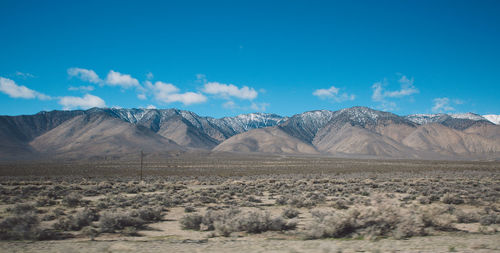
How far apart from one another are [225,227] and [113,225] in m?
4.26

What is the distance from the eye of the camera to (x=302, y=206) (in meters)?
17.7

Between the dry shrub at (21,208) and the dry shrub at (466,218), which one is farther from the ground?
the dry shrub at (466,218)

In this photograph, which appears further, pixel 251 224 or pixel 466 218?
pixel 466 218

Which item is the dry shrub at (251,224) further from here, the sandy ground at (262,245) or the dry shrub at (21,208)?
the dry shrub at (21,208)

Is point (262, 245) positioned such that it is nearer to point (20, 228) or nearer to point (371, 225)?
point (371, 225)

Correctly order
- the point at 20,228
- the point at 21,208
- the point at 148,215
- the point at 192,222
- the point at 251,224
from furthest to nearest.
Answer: the point at 21,208 < the point at 148,215 < the point at 192,222 < the point at 251,224 < the point at 20,228

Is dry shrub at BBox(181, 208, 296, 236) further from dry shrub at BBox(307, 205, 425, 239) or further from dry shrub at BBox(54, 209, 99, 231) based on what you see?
dry shrub at BBox(54, 209, 99, 231)

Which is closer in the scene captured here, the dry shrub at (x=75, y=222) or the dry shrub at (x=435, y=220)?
the dry shrub at (x=435, y=220)

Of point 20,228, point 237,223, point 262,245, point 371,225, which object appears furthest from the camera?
point 237,223

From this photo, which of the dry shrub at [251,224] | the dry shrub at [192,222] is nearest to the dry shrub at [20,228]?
the dry shrub at [192,222]

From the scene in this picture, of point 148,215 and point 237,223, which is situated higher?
point 237,223

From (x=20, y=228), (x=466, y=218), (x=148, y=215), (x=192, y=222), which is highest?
(x=20, y=228)

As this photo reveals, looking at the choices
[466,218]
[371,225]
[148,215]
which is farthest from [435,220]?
[148,215]

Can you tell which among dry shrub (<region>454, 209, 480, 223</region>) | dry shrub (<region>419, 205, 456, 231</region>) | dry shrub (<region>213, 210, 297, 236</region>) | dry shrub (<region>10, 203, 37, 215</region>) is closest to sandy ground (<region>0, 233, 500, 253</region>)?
dry shrub (<region>213, 210, 297, 236</region>)
